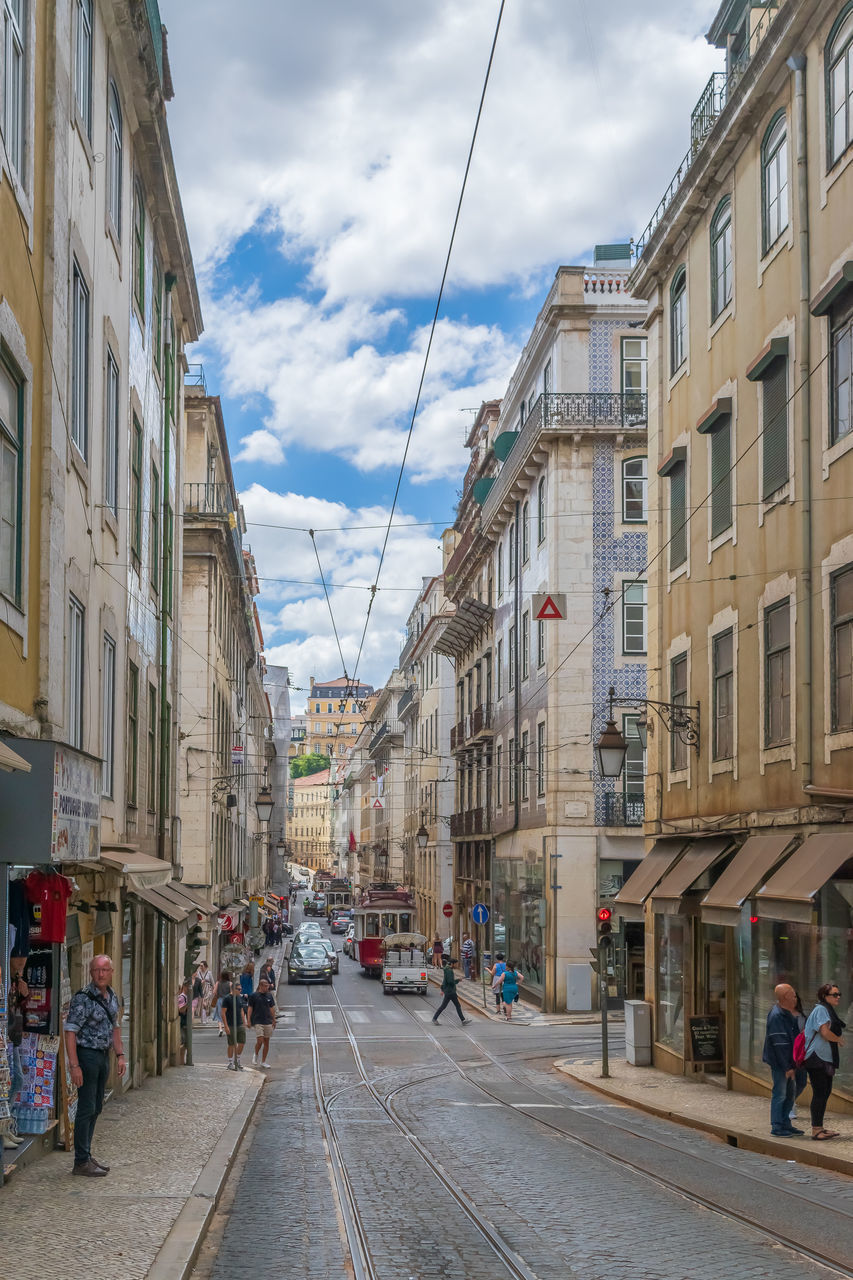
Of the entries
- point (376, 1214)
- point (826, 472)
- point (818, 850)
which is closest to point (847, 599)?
point (826, 472)

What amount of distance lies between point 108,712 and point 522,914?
28006 millimetres

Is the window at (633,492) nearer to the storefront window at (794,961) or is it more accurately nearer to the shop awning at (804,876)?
the storefront window at (794,961)

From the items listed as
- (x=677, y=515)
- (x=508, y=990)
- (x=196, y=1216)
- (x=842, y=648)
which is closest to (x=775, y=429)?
(x=842, y=648)

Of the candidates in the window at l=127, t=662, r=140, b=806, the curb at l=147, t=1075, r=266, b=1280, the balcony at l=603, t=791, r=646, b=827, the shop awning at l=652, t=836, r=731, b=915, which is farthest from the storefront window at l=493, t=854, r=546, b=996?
the curb at l=147, t=1075, r=266, b=1280

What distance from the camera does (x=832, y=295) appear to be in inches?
685

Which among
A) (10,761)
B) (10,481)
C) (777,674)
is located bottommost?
(10,761)

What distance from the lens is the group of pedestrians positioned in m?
15.1

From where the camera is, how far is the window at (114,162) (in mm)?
18453

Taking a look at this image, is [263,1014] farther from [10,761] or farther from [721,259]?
[10,761]

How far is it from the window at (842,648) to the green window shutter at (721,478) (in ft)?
14.8

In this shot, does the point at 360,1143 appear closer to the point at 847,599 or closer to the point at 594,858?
the point at 847,599

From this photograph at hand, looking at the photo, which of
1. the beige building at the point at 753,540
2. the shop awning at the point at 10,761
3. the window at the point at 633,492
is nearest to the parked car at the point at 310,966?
the window at the point at 633,492

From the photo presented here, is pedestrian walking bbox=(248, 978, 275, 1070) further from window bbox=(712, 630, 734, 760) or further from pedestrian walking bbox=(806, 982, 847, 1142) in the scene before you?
pedestrian walking bbox=(806, 982, 847, 1142)

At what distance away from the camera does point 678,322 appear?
25688 millimetres
